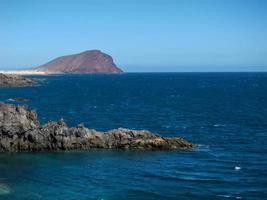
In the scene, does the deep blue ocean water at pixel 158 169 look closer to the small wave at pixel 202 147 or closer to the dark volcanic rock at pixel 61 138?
the small wave at pixel 202 147

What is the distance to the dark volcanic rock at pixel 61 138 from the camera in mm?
81812

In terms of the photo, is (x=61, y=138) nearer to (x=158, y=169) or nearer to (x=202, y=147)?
(x=158, y=169)

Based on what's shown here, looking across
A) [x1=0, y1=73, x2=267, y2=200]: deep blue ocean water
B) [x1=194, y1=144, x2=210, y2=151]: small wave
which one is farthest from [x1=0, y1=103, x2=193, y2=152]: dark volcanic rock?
[x1=0, y1=73, x2=267, y2=200]: deep blue ocean water

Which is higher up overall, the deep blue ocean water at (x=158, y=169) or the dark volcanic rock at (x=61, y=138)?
the dark volcanic rock at (x=61, y=138)

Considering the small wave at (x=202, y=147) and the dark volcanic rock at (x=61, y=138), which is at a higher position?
the dark volcanic rock at (x=61, y=138)

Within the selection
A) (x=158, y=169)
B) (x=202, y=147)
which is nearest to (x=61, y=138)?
(x=158, y=169)

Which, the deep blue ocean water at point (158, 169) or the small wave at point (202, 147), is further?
the small wave at point (202, 147)

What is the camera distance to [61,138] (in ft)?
270

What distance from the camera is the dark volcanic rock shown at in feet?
268

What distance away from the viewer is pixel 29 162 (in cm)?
7338

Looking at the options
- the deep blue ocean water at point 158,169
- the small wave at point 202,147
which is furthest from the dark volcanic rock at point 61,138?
the deep blue ocean water at point 158,169

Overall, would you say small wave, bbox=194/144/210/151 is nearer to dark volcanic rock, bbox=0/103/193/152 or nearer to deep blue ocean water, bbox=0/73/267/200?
deep blue ocean water, bbox=0/73/267/200

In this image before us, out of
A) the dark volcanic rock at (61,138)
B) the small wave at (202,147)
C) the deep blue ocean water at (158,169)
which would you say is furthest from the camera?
the small wave at (202,147)

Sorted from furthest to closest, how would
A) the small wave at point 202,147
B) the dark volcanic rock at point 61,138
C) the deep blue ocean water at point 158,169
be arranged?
the small wave at point 202,147
the dark volcanic rock at point 61,138
the deep blue ocean water at point 158,169
